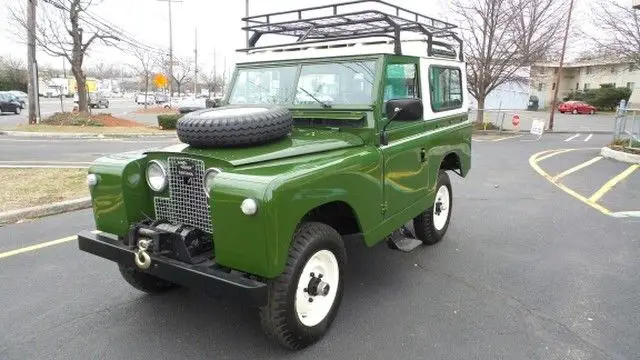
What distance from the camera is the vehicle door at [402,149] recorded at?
4.08 meters

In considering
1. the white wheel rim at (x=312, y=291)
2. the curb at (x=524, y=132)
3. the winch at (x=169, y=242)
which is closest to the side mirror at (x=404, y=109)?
the white wheel rim at (x=312, y=291)

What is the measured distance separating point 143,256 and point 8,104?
36013 mm

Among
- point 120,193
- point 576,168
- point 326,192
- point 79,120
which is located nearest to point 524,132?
point 576,168

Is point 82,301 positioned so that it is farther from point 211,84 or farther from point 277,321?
point 211,84

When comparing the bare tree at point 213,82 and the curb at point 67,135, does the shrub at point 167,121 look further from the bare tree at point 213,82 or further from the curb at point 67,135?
the bare tree at point 213,82

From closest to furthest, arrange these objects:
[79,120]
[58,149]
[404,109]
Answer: [404,109] < [58,149] < [79,120]

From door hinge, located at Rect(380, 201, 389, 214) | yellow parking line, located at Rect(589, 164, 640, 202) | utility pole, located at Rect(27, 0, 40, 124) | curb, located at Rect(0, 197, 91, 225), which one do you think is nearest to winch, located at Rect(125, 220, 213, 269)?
door hinge, located at Rect(380, 201, 389, 214)

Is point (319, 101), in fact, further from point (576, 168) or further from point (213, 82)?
point (213, 82)

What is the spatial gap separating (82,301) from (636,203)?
26.7 ft

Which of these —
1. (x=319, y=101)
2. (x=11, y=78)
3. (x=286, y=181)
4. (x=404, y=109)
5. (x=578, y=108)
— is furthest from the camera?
(x=11, y=78)

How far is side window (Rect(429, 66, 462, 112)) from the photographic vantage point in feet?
16.5

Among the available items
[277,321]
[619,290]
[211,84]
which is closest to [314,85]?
[277,321]

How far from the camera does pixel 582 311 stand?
12.9 feet

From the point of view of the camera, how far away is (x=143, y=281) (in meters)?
3.97
